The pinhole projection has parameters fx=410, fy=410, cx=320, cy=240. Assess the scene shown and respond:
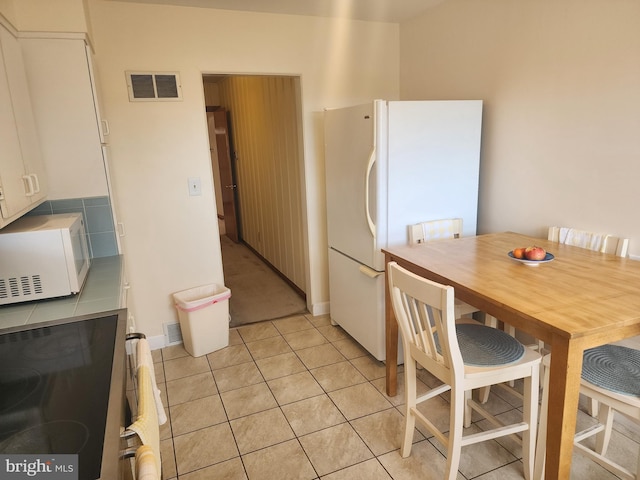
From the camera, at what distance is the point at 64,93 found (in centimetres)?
223

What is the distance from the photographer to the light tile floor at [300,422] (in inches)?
76.5

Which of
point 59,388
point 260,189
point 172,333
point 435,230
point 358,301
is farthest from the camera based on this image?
point 260,189

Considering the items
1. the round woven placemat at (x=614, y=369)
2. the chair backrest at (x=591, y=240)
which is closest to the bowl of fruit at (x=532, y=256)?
the chair backrest at (x=591, y=240)

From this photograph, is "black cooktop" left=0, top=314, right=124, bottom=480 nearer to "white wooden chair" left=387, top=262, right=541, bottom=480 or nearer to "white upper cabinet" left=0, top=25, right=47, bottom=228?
"white upper cabinet" left=0, top=25, right=47, bottom=228

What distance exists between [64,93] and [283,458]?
7.38ft

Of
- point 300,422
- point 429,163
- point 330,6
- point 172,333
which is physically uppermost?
point 330,6

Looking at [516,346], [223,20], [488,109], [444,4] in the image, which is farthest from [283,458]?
[444,4]

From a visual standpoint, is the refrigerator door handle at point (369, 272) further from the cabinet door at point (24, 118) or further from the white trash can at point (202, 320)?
the cabinet door at point (24, 118)

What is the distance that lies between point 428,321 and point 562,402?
21.3 inches

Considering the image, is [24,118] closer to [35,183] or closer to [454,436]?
[35,183]

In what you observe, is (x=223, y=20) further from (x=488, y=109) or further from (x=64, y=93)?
(x=488, y=109)

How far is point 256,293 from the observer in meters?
4.31

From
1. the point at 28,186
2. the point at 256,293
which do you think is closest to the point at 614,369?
the point at 28,186

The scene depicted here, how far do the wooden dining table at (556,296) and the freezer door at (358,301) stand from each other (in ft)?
1.21
